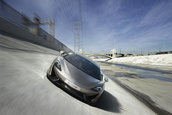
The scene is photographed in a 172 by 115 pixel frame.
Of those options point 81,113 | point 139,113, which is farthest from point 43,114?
point 139,113

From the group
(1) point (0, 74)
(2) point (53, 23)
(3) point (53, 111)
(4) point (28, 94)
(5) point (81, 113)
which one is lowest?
(5) point (81, 113)

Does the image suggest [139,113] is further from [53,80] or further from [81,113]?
[53,80]

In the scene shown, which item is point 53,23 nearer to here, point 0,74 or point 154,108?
point 0,74

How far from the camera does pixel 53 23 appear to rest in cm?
2078

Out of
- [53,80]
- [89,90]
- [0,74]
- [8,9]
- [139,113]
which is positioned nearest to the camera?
[0,74]

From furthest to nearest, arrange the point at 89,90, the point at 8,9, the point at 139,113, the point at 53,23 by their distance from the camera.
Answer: the point at 53,23
the point at 8,9
the point at 139,113
the point at 89,90

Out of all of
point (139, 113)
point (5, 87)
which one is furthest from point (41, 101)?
point (139, 113)

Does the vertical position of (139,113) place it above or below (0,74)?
below

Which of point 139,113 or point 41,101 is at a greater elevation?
point 41,101

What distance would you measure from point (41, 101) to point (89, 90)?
0.99 meters

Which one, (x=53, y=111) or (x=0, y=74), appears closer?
(x=53, y=111)

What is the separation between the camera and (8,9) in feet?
21.2

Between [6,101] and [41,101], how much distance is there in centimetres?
A: 44

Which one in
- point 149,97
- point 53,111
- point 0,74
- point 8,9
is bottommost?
point 149,97
